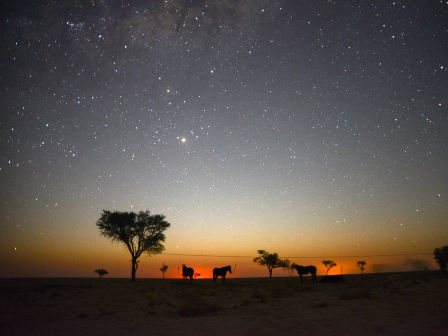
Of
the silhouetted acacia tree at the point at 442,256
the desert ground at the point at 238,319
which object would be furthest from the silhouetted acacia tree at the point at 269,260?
the desert ground at the point at 238,319

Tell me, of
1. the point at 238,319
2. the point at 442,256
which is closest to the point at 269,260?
the point at 442,256

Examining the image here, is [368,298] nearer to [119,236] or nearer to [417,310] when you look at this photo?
[417,310]

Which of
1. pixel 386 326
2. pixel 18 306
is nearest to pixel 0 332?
pixel 18 306

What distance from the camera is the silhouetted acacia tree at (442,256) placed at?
183 ft

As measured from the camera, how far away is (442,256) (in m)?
56.7

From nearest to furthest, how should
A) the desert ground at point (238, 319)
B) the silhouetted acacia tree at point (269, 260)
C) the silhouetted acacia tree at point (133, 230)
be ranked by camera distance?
1. the desert ground at point (238, 319)
2. the silhouetted acacia tree at point (133, 230)
3. the silhouetted acacia tree at point (269, 260)

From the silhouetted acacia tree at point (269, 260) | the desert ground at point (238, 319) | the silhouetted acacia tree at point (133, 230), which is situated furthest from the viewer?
the silhouetted acacia tree at point (269, 260)

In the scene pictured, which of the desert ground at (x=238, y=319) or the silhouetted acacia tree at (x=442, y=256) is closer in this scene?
the desert ground at (x=238, y=319)

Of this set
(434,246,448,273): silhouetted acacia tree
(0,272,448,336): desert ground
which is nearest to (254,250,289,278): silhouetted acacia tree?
(434,246,448,273): silhouetted acacia tree

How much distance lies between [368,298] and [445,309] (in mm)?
4309

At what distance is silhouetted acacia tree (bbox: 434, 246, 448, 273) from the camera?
55.8m

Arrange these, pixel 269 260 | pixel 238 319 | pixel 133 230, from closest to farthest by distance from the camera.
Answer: pixel 238 319
pixel 133 230
pixel 269 260

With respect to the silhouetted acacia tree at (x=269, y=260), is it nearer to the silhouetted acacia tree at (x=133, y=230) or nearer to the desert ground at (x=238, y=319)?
the silhouetted acacia tree at (x=133, y=230)

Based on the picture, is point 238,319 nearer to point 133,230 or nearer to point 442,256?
point 133,230
